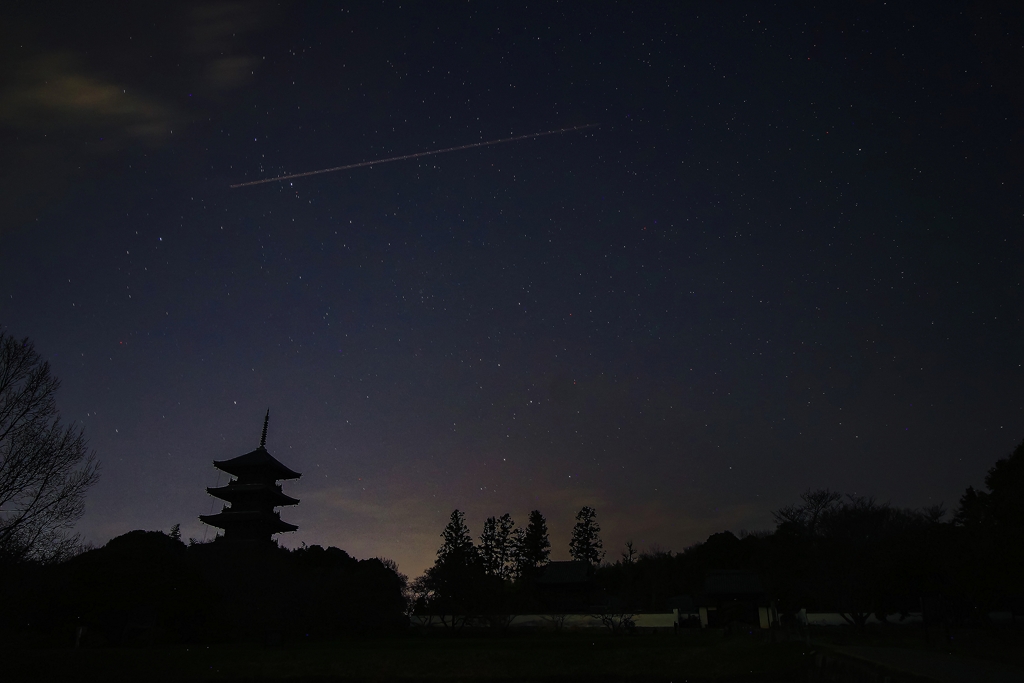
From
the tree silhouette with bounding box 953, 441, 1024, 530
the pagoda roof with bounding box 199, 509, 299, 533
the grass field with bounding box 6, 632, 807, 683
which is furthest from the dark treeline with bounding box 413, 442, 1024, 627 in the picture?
the pagoda roof with bounding box 199, 509, 299, 533

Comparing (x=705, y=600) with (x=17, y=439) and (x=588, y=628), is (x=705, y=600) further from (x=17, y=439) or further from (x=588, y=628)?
(x=17, y=439)

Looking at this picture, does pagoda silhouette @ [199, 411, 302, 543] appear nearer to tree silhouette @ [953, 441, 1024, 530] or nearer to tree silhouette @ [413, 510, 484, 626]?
tree silhouette @ [413, 510, 484, 626]

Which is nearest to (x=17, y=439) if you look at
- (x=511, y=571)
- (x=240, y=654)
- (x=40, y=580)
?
(x=40, y=580)

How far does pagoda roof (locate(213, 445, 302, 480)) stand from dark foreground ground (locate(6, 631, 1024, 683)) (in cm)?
3259

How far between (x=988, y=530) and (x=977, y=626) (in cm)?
1623

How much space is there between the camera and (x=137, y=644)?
3045 centimetres

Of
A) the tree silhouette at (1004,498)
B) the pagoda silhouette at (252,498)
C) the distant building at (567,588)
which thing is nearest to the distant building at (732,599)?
the distant building at (567,588)

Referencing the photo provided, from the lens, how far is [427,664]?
24719 millimetres

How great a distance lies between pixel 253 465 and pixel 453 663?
40923 millimetres

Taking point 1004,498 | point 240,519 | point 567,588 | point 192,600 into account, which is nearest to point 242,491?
point 240,519

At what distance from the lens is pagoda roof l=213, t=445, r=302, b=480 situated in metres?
59.2

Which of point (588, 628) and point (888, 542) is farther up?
point (888, 542)

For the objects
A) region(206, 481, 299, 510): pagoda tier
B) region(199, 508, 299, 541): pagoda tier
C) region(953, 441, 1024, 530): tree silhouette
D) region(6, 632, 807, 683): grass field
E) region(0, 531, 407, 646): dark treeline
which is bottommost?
region(6, 632, 807, 683): grass field

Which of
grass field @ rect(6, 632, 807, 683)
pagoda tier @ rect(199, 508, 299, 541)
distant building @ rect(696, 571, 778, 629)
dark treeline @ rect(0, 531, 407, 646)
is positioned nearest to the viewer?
grass field @ rect(6, 632, 807, 683)
